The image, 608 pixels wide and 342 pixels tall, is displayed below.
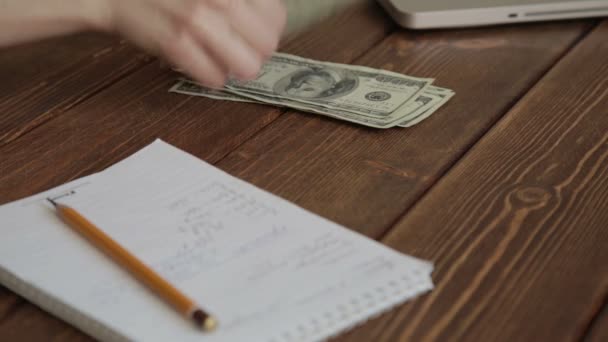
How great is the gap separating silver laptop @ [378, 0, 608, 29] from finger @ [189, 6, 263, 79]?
39 centimetres

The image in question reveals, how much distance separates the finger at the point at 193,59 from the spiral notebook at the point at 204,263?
14 cm

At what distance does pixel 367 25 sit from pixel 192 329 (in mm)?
796

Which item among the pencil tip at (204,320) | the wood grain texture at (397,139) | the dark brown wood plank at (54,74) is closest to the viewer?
the pencil tip at (204,320)

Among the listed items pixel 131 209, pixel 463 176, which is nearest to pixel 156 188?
pixel 131 209

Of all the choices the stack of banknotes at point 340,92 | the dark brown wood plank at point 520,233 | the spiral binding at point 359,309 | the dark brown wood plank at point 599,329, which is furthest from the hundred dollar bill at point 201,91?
the dark brown wood plank at point 599,329

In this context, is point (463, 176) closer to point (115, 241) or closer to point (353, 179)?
point (353, 179)

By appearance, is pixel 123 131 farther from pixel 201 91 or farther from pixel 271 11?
pixel 271 11

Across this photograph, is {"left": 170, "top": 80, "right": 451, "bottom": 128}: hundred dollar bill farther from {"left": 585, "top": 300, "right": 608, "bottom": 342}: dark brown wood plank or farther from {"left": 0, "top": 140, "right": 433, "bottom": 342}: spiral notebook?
{"left": 585, "top": 300, "right": 608, "bottom": 342}: dark brown wood plank

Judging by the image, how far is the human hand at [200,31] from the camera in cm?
98

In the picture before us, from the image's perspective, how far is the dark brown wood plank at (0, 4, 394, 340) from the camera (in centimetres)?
100

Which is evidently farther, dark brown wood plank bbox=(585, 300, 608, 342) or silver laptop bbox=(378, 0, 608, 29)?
silver laptop bbox=(378, 0, 608, 29)

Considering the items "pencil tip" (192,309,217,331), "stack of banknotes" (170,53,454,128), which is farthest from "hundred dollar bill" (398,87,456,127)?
"pencil tip" (192,309,217,331)

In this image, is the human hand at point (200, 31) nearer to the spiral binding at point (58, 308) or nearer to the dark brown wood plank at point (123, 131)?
the dark brown wood plank at point (123, 131)

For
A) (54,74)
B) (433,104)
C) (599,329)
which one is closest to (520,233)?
(599,329)
